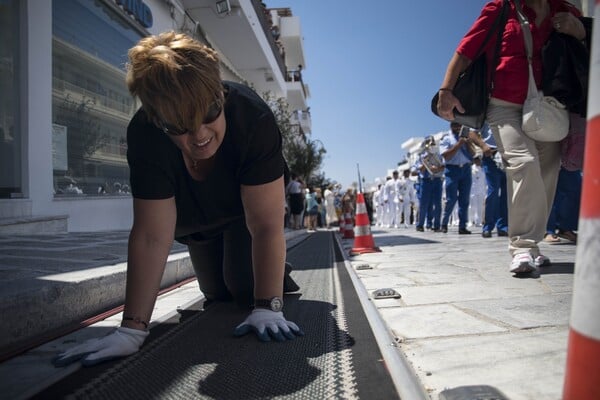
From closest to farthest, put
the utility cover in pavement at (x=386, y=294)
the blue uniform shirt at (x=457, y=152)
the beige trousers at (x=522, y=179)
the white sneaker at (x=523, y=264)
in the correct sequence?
the utility cover in pavement at (x=386, y=294) < the white sneaker at (x=523, y=264) < the beige trousers at (x=522, y=179) < the blue uniform shirt at (x=457, y=152)

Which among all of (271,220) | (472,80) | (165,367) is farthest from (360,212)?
(165,367)

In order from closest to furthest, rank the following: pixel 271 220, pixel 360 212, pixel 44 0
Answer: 1. pixel 271 220
2. pixel 360 212
3. pixel 44 0

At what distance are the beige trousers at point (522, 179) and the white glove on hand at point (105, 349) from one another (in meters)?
2.43

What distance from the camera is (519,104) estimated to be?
9.34ft

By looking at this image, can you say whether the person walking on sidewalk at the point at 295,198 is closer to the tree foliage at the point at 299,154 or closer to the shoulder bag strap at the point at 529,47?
the tree foliage at the point at 299,154

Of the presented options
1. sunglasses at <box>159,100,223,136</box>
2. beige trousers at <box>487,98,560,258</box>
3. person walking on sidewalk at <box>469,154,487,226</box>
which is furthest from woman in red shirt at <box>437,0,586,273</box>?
person walking on sidewalk at <box>469,154,487,226</box>

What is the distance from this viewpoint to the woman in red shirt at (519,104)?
278 cm

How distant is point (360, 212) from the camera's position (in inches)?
213

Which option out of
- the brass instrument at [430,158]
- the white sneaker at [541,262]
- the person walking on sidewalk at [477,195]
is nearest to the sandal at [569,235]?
the white sneaker at [541,262]

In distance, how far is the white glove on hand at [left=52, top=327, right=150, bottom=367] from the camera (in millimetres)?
1506

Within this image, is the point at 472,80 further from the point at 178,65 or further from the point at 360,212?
the point at 360,212

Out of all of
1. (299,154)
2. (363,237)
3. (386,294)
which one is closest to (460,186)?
(363,237)

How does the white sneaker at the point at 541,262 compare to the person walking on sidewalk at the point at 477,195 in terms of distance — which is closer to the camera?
the white sneaker at the point at 541,262

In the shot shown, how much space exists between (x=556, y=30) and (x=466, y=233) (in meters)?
4.82
